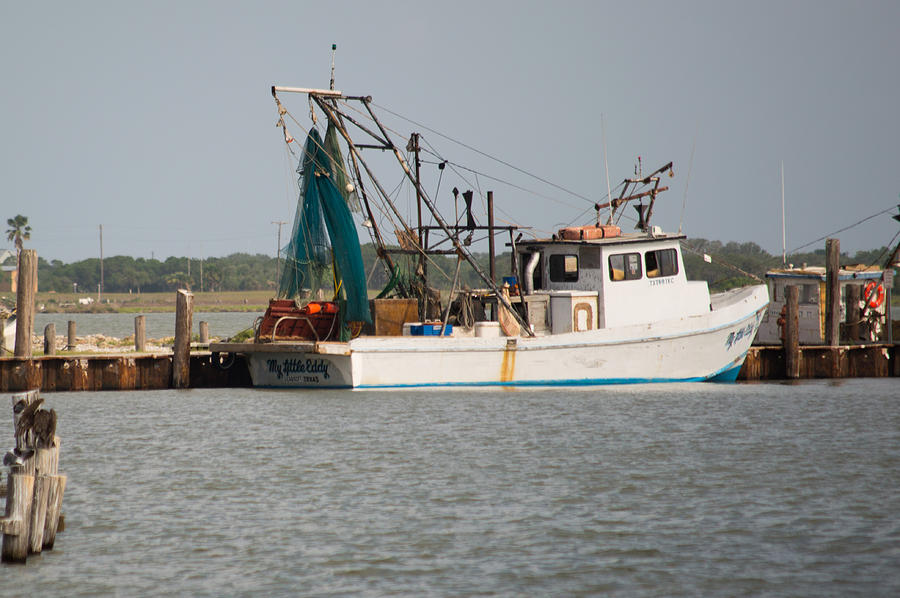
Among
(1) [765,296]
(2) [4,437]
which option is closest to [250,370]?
(2) [4,437]

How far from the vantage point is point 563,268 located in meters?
23.8

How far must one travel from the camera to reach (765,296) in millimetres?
25922

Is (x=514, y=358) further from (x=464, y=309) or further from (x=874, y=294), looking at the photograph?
(x=874, y=294)

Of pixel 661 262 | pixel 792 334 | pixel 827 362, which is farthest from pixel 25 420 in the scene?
pixel 827 362

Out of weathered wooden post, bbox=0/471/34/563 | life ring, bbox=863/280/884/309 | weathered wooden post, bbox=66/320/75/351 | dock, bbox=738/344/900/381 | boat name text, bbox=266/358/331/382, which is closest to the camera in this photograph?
weathered wooden post, bbox=0/471/34/563

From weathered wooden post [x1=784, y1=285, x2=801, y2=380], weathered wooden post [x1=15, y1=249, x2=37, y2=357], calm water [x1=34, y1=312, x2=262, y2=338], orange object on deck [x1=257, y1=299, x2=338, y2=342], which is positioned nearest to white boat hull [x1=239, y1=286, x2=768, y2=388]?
orange object on deck [x1=257, y1=299, x2=338, y2=342]

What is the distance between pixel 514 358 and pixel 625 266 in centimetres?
341

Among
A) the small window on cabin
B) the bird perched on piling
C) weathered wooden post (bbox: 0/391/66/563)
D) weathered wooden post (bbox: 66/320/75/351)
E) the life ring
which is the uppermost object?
the small window on cabin

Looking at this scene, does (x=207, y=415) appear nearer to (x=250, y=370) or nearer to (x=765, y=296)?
(x=250, y=370)

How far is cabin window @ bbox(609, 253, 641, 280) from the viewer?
76.7ft

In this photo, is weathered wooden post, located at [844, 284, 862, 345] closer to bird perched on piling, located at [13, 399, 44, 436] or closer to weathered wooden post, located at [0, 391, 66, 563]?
weathered wooden post, located at [0, 391, 66, 563]

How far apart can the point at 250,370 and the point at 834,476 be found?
13.5 metres

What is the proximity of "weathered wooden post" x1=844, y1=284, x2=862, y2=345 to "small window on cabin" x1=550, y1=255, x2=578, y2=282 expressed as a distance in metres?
9.28

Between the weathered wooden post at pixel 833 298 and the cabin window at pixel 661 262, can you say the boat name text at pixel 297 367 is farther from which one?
the weathered wooden post at pixel 833 298
